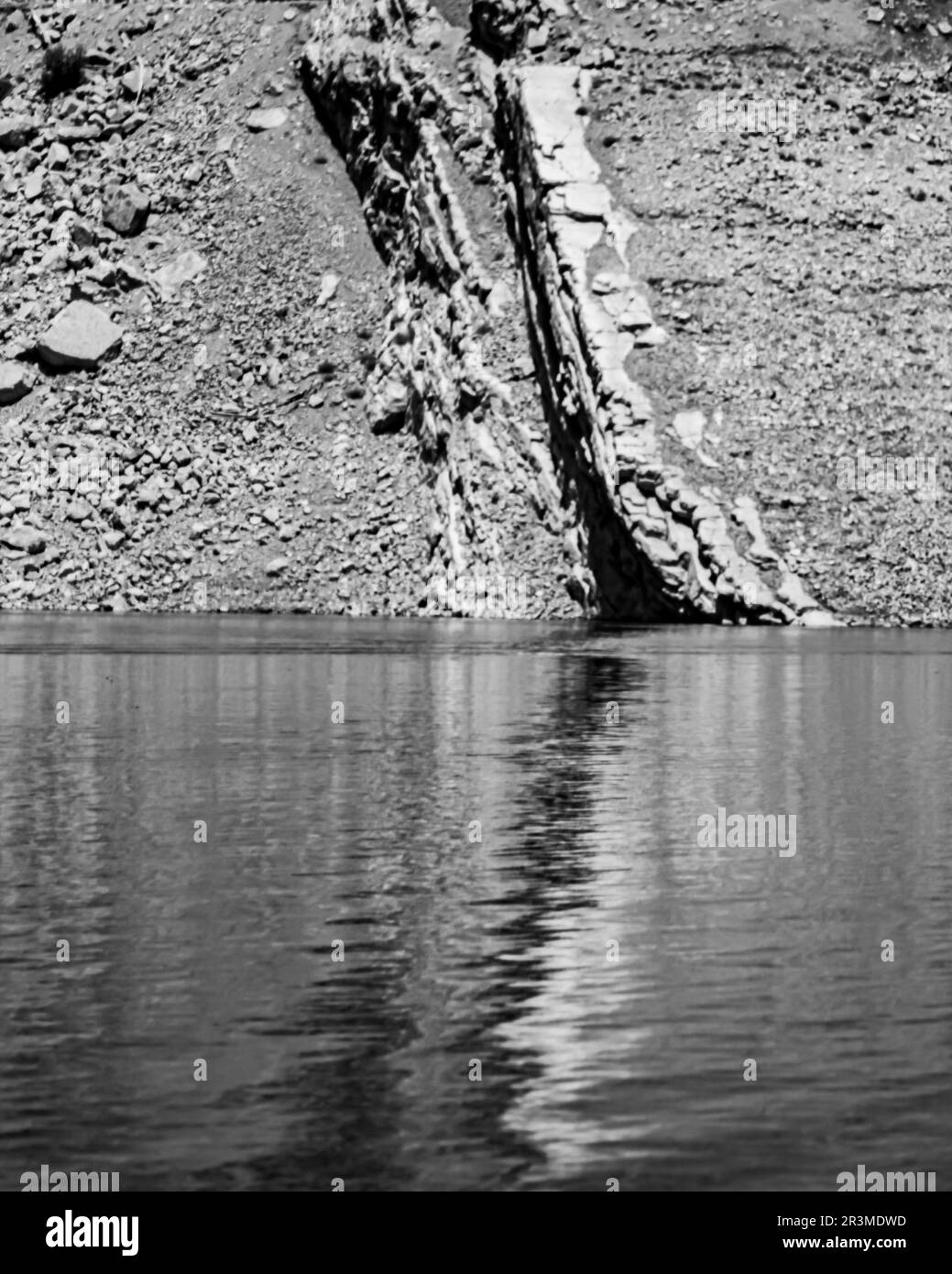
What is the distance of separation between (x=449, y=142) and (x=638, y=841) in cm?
6298

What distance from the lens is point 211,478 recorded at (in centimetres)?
8519

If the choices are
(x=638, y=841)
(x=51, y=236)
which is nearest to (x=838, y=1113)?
(x=638, y=841)

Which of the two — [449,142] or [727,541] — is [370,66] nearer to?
[449,142]

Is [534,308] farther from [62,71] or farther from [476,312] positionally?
[62,71]

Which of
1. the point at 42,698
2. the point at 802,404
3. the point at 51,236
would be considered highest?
the point at 51,236

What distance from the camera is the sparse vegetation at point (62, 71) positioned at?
10138cm

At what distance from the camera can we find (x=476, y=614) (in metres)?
74.6

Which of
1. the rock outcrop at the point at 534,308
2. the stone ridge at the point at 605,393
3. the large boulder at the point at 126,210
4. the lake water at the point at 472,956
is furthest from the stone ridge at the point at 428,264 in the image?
the lake water at the point at 472,956

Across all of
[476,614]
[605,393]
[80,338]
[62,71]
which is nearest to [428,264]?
[476,614]

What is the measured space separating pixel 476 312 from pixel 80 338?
21247mm

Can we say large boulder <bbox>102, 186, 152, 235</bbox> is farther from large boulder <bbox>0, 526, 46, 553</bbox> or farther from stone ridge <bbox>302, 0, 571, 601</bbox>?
large boulder <bbox>0, 526, 46, 553</bbox>

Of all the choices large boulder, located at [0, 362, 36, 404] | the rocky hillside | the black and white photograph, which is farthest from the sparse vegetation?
large boulder, located at [0, 362, 36, 404]

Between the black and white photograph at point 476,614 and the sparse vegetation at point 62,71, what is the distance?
10.9 inches

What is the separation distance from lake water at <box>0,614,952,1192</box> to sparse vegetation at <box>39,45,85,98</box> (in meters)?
75.0
